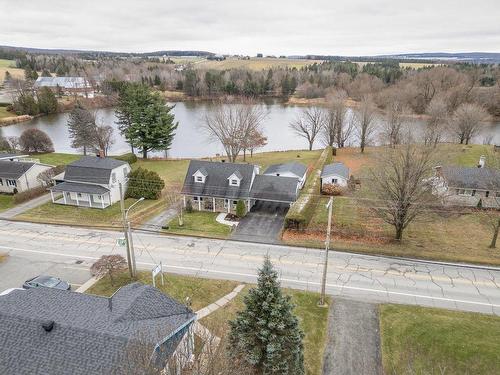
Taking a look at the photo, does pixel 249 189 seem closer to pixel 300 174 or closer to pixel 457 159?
pixel 300 174

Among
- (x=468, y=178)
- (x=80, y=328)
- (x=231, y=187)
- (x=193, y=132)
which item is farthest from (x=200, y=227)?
(x=193, y=132)

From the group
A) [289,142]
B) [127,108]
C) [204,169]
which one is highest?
[127,108]

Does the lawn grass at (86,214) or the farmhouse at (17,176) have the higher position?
the farmhouse at (17,176)

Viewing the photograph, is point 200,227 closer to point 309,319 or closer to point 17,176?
point 309,319

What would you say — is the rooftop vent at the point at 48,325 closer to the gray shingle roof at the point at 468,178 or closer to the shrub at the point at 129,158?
the gray shingle roof at the point at 468,178

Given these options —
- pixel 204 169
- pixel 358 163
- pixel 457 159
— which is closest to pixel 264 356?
pixel 204 169

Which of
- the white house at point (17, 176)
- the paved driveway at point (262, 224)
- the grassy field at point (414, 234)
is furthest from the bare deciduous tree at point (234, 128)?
the white house at point (17, 176)
